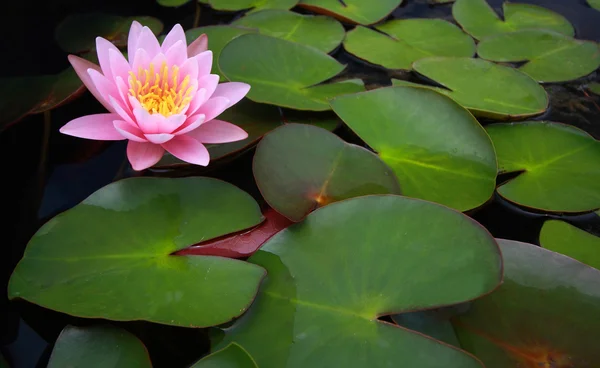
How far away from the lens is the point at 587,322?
74cm

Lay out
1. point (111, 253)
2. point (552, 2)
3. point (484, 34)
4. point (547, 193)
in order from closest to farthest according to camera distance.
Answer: point (111, 253), point (547, 193), point (484, 34), point (552, 2)

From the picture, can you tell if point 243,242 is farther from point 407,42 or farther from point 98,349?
point 407,42

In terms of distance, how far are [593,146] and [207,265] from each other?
968mm

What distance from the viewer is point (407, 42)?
1.43m

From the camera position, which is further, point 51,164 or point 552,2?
point 552,2

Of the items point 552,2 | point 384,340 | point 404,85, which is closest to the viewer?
point 384,340

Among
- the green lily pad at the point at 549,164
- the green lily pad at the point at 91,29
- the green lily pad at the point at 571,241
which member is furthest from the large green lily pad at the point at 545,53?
the green lily pad at the point at 91,29

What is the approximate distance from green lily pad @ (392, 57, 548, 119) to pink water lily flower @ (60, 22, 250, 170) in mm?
529

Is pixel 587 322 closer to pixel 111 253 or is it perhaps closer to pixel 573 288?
pixel 573 288

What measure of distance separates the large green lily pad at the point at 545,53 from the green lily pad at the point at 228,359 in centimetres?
117

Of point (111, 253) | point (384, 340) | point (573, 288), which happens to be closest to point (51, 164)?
point (111, 253)

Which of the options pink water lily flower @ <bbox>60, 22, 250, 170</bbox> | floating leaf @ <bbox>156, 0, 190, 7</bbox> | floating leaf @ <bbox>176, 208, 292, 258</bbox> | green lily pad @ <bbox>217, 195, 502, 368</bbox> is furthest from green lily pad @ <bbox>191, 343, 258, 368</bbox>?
floating leaf @ <bbox>156, 0, 190, 7</bbox>

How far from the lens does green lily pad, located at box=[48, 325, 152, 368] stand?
2.38 ft

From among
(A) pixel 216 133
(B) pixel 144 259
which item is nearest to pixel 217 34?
(A) pixel 216 133
